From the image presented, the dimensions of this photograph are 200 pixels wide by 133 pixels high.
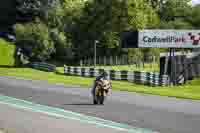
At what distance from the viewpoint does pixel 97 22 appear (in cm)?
8244

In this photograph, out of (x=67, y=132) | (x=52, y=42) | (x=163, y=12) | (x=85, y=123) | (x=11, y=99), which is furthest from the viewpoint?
(x=163, y=12)

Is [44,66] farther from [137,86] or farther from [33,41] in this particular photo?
[137,86]

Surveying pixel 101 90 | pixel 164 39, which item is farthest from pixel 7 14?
pixel 101 90

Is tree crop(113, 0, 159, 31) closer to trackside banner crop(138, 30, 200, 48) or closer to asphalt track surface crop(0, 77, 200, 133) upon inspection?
trackside banner crop(138, 30, 200, 48)

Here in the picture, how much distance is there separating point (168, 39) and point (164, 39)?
32 cm

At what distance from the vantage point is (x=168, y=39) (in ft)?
158

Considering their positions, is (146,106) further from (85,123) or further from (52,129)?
(52,129)

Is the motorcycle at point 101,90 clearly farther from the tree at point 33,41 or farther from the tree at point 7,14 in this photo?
the tree at point 7,14

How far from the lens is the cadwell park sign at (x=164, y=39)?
4788 cm

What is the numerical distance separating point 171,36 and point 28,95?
2216cm

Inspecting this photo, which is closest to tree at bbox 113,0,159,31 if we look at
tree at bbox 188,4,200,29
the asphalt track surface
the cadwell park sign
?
the cadwell park sign

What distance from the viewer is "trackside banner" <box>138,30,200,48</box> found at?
4788 centimetres

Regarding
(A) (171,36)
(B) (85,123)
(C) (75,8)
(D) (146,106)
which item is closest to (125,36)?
(A) (171,36)

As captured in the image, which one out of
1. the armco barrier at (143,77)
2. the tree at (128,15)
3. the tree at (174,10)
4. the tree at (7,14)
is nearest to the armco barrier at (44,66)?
the armco barrier at (143,77)
